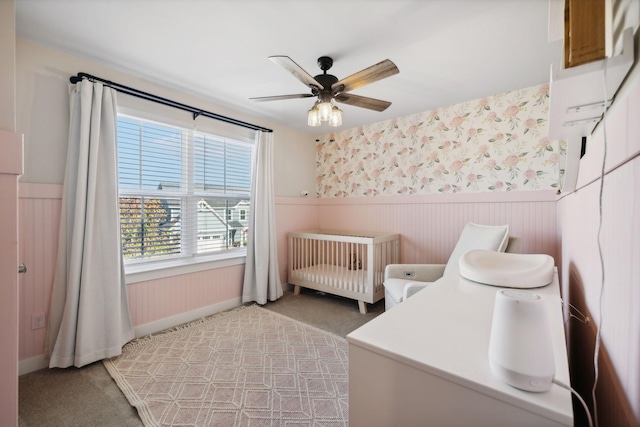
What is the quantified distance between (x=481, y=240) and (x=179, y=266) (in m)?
2.69

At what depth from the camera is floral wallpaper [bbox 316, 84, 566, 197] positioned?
98.7 inches

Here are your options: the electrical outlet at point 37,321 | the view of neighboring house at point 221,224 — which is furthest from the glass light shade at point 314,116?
the electrical outlet at point 37,321

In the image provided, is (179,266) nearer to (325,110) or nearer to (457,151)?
(325,110)

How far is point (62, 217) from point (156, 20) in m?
1.49

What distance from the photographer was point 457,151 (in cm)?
292

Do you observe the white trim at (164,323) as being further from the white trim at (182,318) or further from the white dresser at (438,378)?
the white dresser at (438,378)

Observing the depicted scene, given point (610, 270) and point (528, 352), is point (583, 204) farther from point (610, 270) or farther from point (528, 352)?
point (528, 352)

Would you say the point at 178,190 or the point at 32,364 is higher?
the point at 178,190

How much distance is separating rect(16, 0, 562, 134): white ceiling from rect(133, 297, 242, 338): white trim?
7.11 feet

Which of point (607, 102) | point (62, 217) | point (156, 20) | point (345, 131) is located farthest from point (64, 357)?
point (345, 131)

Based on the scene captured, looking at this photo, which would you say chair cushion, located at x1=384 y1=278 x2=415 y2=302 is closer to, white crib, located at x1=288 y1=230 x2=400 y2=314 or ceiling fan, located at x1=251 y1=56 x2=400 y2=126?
white crib, located at x1=288 y1=230 x2=400 y2=314

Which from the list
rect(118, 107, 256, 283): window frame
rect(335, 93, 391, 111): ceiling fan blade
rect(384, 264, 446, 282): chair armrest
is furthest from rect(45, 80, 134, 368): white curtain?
rect(384, 264, 446, 282): chair armrest

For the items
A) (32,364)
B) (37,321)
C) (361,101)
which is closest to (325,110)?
(361,101)

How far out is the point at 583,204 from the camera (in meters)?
0.99
